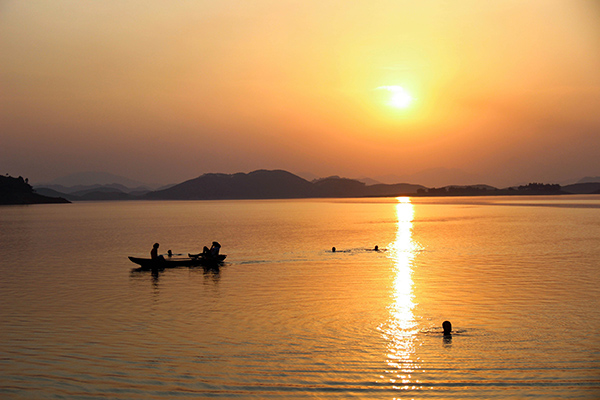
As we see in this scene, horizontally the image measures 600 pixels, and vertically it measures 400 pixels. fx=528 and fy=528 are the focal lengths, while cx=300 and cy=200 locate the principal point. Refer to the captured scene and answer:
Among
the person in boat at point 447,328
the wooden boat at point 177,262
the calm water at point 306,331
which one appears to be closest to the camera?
the calm water at point 306,331

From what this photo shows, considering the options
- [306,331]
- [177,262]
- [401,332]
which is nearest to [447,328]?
[401,332]

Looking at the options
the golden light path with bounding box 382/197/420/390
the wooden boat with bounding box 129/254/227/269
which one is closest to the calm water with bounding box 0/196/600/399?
the golden light path with bounding box 382/197/420/390

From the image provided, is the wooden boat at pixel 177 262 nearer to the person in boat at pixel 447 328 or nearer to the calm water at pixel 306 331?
the calm water at pixel 306 331

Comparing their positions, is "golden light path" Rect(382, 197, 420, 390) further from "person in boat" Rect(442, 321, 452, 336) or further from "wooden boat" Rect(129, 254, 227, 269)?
"wooden boat" Rect(129, 254, 227, 269)

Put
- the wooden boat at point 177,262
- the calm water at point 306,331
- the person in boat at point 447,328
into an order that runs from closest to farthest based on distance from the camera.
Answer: the calm water at point 306,331 < the person in boat at point 447,328 < the wooden boat at point 177,262

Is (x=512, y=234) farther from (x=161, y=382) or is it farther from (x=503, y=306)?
(x=161, y=382)

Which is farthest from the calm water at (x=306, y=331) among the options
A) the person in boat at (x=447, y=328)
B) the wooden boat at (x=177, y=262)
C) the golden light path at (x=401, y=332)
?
the wooden boat at (x=177, y=262)

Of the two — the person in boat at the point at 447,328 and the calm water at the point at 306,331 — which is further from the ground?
the person in boat at the point at 447,328

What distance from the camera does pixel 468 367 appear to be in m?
18.6

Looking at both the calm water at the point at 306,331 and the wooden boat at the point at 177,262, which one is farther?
the wooden boat at the point at 177,262

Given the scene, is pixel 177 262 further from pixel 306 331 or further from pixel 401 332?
pixel 401 332

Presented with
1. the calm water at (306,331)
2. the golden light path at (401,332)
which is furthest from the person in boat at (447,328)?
the golden light path at (401,332)

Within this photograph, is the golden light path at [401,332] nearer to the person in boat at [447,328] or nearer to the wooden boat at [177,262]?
the person in boat at [447,328]

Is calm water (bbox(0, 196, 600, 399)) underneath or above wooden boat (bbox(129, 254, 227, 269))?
underneath
